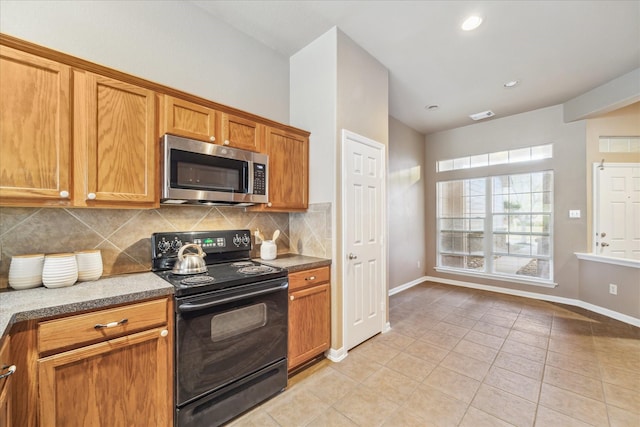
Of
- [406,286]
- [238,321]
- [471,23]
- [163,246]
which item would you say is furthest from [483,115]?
[163,246]

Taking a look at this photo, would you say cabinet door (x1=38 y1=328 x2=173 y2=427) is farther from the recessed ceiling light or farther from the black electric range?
the recessed ceiling light

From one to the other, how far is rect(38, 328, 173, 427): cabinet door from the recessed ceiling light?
343cm

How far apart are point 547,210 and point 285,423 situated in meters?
4.88

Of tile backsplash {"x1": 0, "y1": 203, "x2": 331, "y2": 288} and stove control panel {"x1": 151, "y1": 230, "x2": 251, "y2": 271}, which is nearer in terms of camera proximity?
tile backsplash {"x1": 0, "y1": 203, "x2": 331, "y2": 288}

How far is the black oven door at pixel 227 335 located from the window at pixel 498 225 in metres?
4.35

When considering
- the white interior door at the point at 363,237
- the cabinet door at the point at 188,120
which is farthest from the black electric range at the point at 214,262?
the white interior door at the point at 363,237

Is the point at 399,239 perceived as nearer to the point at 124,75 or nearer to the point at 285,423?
the point at 285,423

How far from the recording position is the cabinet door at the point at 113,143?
1472mm

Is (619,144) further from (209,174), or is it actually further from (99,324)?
(99,324)

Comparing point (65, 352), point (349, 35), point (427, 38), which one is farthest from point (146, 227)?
point (427, 38)

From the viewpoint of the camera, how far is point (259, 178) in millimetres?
2240

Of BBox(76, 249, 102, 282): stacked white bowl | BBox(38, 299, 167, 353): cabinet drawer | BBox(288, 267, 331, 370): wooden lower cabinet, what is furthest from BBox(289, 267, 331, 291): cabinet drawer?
BBox(76, 249, 102, 282): stacked white bowl

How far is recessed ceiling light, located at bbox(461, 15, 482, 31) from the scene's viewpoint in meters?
2.35

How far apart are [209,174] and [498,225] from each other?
4.91 m
